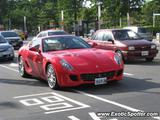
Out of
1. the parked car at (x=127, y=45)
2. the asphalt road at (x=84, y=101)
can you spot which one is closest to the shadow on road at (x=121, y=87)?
the asphalt road at (x=84, y=101)

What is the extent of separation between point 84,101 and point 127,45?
810cm

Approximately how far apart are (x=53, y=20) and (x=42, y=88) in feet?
243

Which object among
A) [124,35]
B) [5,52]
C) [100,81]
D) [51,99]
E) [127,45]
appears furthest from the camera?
[5,52]

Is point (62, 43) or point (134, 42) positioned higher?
point (62, 43)

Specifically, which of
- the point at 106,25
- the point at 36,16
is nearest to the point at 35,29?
the point at 36,16

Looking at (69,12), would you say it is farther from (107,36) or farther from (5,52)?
(107,36)

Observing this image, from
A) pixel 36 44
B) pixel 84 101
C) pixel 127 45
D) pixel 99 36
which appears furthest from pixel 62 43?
pixel 99 36

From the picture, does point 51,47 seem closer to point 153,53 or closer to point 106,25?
point 153,53

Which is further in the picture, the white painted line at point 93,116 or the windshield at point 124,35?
the windshield at point 124,35

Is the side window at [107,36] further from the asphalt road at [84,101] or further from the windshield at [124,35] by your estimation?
the asphalt road at [84,101]

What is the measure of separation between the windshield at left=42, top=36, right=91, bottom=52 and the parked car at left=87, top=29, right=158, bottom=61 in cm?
409

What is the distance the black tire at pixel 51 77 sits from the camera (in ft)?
33.6

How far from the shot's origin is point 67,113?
7.64m

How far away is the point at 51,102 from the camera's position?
880 cm
